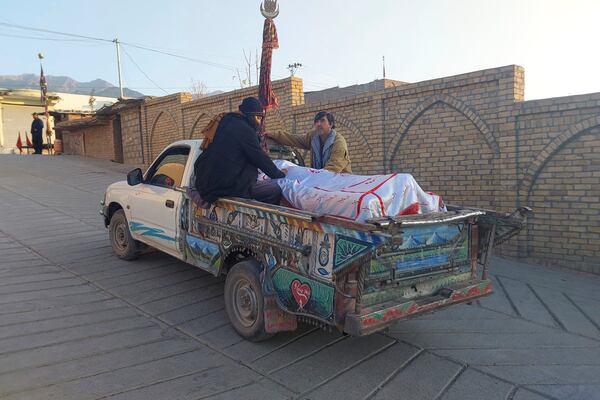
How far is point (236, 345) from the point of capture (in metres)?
3.96

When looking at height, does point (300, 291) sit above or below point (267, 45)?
below

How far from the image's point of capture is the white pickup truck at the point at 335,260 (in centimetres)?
314

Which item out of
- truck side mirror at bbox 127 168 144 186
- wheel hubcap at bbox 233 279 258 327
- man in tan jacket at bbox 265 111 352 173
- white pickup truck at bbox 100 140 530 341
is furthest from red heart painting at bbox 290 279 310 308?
truck side mirror at bbox 127 168 144 186

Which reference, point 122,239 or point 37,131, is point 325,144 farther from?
point 37,131

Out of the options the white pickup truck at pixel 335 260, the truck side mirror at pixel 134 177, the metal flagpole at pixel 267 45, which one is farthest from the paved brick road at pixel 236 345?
the metal flagpole at pixel 267 45

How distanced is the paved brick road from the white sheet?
120 centimetres

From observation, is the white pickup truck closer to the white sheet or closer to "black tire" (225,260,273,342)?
"black tire" (225,260,273,342)

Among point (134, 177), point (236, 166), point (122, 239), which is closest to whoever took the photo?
point (236, 166)

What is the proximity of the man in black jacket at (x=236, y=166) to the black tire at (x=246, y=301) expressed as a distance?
692 millimetres

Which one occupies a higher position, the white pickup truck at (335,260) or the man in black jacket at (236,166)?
the man in black jacket at (236,166)

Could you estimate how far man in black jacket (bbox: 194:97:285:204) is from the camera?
4277 millimetres

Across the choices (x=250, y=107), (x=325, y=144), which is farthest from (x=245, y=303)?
(x=325, y=144)

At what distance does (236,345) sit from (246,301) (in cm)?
38

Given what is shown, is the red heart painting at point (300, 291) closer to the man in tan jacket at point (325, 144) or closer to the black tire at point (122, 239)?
the man in tan jacket at point (325, 144)
